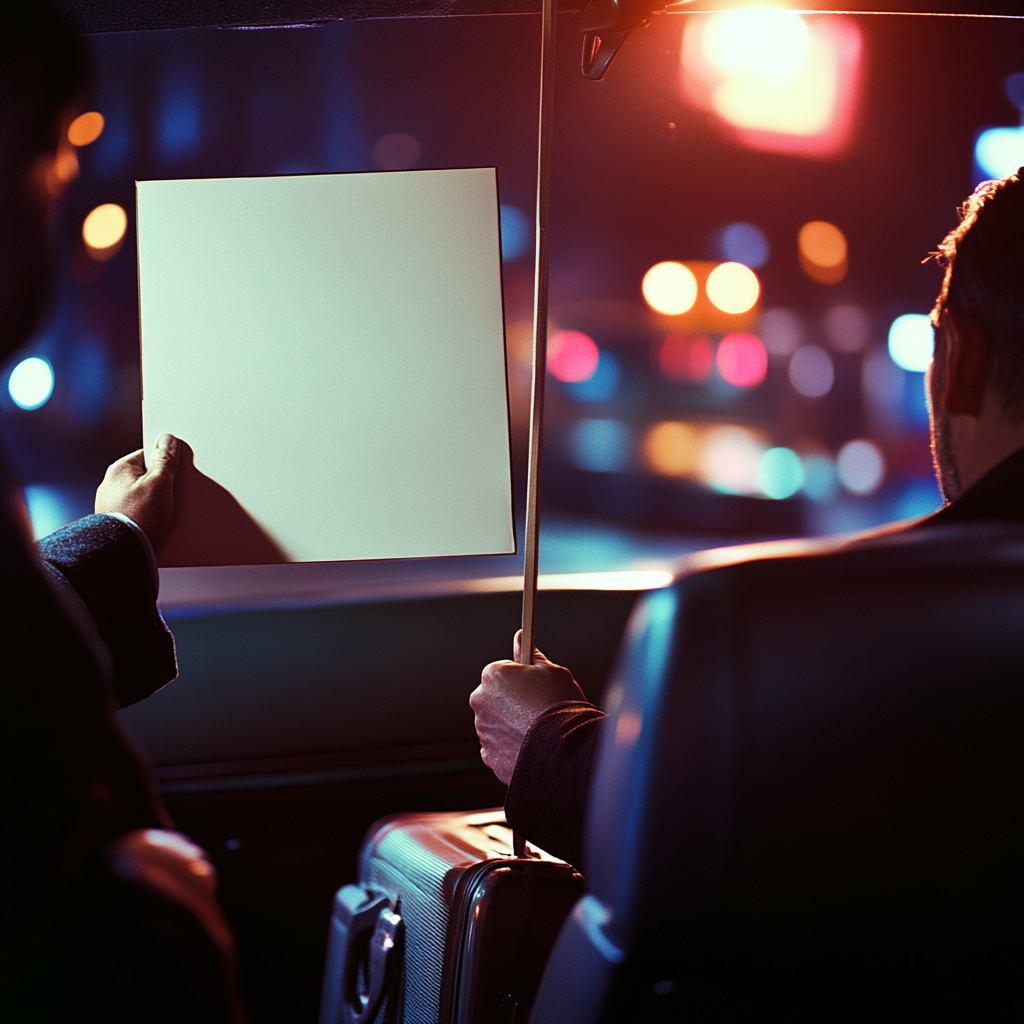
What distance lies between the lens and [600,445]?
1030cm

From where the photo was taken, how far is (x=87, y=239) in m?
2.54

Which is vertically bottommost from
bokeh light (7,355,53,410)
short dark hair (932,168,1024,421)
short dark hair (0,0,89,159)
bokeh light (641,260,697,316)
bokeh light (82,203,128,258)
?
bokeh light (7,355,53,410)

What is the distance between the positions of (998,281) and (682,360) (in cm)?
1035

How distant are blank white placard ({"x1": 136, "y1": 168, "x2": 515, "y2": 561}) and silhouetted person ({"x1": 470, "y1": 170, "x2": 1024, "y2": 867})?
229mm

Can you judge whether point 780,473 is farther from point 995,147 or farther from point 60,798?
point 60,798

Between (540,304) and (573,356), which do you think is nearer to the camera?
(540,304)

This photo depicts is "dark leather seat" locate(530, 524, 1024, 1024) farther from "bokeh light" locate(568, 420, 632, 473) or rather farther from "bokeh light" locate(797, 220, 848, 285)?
"bokeh light" locate(797, 220, 848, 285)

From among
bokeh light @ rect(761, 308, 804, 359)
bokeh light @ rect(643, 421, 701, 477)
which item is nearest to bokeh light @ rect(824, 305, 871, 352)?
bokeh light @ rect(761, 308, 804, 359)

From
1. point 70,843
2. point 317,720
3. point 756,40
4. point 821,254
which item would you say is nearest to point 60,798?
point 70,843

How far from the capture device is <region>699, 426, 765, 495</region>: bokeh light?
30.5 ft

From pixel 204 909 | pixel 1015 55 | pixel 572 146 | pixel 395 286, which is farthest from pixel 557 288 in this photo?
pixel 204 909

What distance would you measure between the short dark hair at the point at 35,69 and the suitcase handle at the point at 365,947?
97cm

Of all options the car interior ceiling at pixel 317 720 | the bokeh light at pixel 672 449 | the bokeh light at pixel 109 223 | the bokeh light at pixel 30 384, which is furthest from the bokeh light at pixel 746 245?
the bokeh light at pixel 109 223

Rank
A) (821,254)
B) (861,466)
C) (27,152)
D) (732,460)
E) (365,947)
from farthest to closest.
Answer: (821,254), (861,466), (732,460), (365,947), (27,152)
